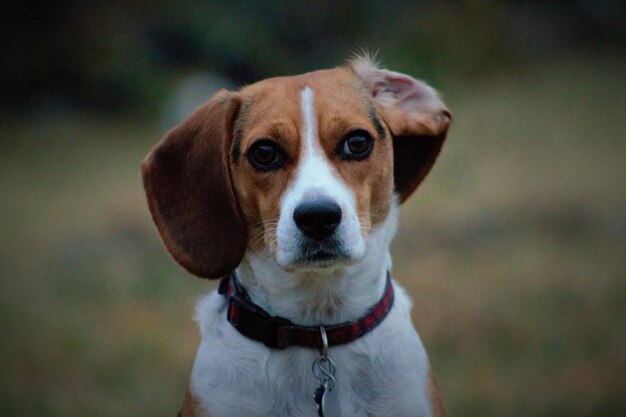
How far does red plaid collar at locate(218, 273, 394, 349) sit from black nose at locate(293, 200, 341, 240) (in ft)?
1.41

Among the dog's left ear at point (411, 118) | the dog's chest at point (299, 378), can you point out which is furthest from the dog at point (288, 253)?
the dog's left ear at point (411, 118)

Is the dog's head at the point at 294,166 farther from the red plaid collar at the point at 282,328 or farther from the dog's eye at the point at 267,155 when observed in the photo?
the red plaid collar at the point at 282,328

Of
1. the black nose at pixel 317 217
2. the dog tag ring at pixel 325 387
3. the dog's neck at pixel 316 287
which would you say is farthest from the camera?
the dog's neck at pixel 316 287

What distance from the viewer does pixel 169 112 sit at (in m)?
9.04

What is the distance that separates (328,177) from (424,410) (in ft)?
3.13

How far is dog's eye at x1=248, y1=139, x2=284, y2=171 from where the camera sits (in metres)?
3.27

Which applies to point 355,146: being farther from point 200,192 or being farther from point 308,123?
point 200,192

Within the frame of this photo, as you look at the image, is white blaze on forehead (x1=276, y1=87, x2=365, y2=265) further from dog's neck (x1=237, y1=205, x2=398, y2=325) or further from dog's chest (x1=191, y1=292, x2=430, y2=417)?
dog's chest (x1=191, y1=292, x2=430, y2=417)

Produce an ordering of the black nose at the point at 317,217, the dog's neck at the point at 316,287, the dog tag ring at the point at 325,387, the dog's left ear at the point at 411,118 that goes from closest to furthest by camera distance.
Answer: the black nose at the point at 317,217, the dog tag ring at the point at 325,387, the dog's neck at the point at 316,287, the dog's left ear at the point at 411,118

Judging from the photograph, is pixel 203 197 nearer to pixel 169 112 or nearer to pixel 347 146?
pixel 347 146

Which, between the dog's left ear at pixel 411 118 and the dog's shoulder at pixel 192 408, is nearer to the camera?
the dog's shoulder at pixel 192 408

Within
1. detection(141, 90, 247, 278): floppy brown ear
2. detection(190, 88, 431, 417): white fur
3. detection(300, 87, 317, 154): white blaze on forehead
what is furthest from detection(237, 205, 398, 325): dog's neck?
detection(300, 87, 317, 154): white blaze on forehead

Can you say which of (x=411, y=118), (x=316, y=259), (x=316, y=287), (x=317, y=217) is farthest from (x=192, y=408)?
(x=411, y=118)

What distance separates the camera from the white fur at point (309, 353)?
3.27 meters
